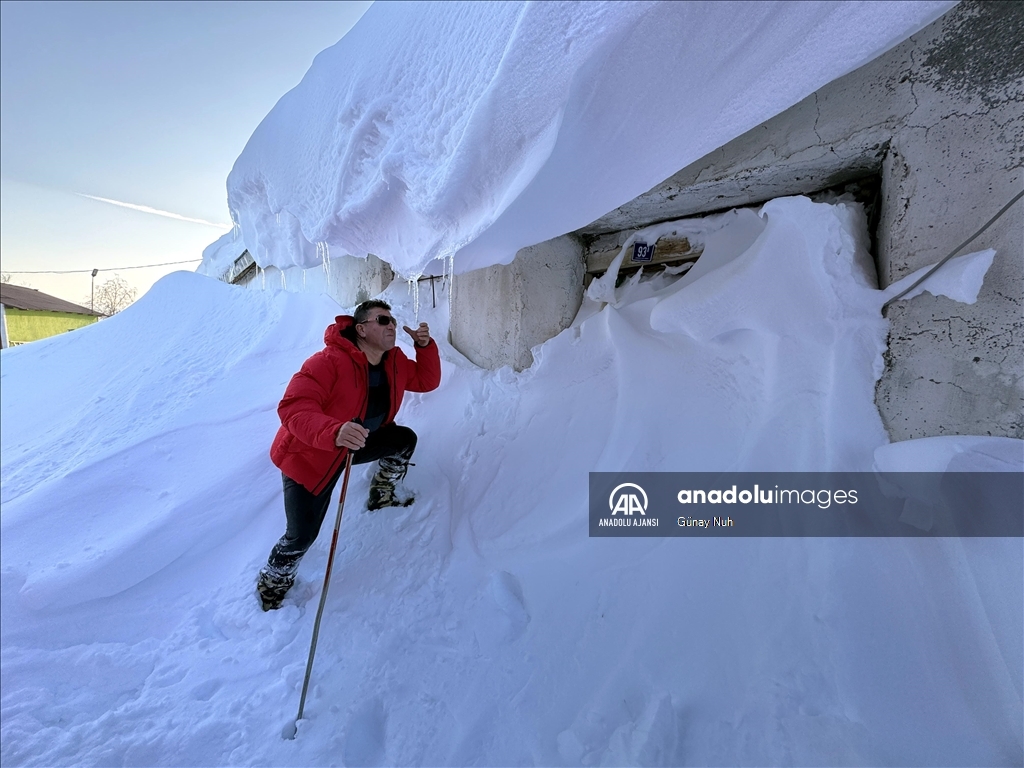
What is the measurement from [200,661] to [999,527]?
3131mm

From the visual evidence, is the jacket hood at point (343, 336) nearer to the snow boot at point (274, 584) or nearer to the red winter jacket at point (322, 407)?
the red winter jacket at point (322, 407)

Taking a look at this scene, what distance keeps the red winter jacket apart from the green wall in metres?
17.4

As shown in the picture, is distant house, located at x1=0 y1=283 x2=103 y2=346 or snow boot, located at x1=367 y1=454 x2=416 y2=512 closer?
snow boot, located at x1=367 y1=454 x2=416 y2=512

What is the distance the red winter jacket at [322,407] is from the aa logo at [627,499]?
4.47 ft

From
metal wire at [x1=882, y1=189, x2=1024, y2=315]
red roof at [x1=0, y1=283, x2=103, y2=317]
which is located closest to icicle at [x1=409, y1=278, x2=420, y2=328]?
metal wire at [x1=882, y1=189, x2=1024, y2=315]

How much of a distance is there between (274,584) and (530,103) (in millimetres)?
2351

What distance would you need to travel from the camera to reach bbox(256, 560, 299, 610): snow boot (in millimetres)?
2061

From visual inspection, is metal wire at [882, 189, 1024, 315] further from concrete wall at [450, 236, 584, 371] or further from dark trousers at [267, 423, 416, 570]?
dark trousers at [267, 423, 416, 570]

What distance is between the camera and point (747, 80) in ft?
4.47

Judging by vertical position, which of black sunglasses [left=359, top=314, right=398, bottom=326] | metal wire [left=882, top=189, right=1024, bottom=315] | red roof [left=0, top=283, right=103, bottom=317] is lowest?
black sunglasses [left=359, top=314, right=398, bottom=326]

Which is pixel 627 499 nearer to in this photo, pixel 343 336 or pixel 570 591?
pixel 570 591

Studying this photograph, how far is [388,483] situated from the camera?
259cm

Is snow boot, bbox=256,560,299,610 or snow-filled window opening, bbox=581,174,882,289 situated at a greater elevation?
snow-filled window opening, bbox=581,174,882,289

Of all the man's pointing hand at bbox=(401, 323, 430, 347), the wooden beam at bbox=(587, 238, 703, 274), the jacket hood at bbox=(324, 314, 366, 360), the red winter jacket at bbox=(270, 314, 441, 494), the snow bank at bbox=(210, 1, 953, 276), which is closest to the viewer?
the snow bank at bbox=(210, 1, 953, 276)
